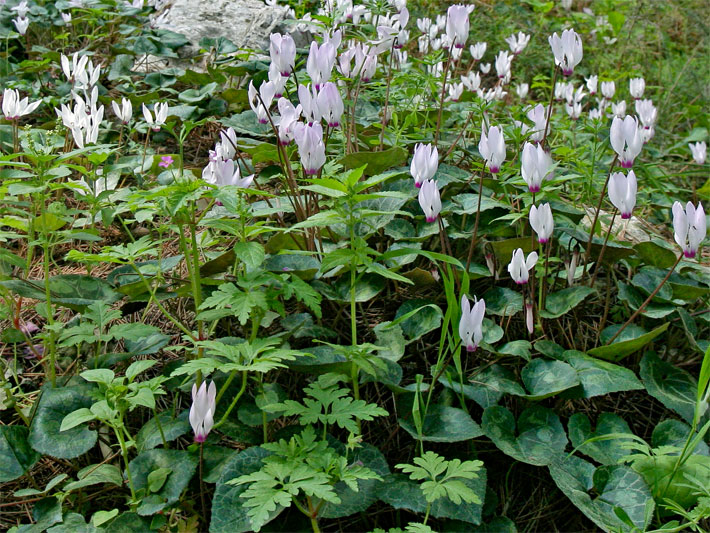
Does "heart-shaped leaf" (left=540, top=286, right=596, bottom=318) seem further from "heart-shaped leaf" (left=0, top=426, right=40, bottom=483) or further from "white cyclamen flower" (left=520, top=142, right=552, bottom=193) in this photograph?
"heart-shaped leaf" (left=0, top=426, right=40, bottom=483)

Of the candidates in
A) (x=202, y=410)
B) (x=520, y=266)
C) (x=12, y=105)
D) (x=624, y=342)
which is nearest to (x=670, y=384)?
(x=624, y=342)

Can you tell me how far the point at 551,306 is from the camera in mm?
2115

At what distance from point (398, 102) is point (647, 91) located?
13.1 ft

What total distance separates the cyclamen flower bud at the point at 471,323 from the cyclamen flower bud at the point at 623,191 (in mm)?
510

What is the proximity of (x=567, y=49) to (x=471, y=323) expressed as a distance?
1070 mm

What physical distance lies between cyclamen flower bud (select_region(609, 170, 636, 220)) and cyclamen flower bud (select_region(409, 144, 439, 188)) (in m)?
0.49

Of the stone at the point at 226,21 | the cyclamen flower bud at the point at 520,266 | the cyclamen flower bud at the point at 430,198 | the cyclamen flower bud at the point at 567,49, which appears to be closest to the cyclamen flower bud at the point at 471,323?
the cyclamen flower bud at the point at 520,266

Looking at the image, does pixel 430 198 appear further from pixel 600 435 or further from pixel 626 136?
pixel 600 435

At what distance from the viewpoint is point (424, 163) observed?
1.90m

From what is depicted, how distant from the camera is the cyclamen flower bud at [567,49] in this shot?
2.15 meters

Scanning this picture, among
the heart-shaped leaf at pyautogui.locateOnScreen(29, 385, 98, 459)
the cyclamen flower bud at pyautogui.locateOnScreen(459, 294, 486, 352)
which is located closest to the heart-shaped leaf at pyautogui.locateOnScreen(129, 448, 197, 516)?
the heart-shaped leaf at pyautogui.locateOnScreen(29, 385, 98, 459)

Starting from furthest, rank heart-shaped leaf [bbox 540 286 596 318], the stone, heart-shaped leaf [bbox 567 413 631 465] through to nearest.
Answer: the stone → heart-shaped leaf [bbox 540 286 596 318] → heart-shaped leaf [bbox 567 413 631 465]

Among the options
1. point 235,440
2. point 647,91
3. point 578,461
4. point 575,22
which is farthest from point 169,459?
point 575,22

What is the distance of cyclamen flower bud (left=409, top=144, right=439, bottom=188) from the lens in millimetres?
1890
